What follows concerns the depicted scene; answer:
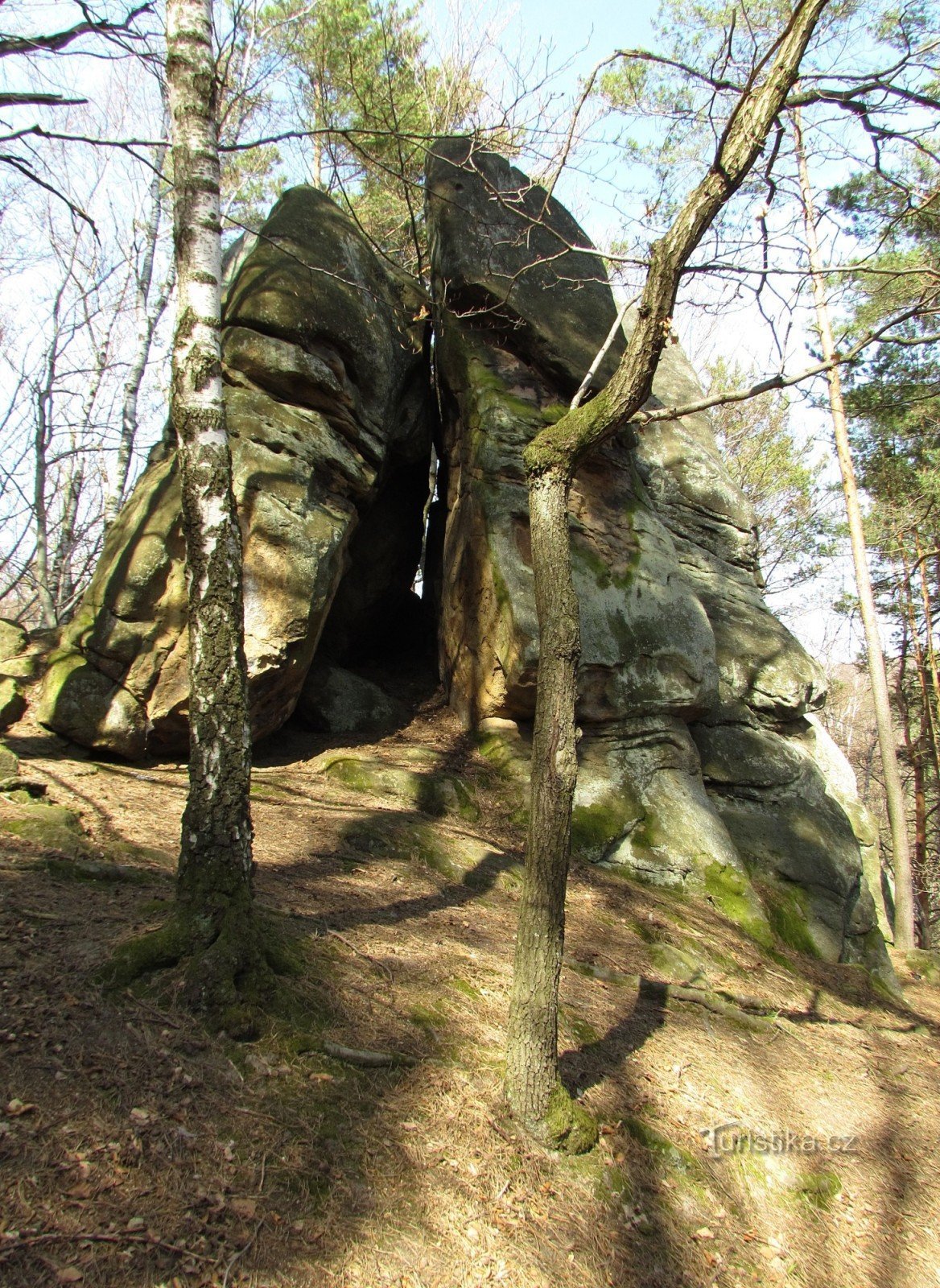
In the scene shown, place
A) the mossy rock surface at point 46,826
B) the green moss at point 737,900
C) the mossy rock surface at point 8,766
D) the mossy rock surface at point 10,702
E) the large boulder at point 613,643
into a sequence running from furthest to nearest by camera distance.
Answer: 1. the large boulder at point 613,643
2. the green moss at point 737,900
3. the mossy rock surface at point 10,702
4. the mossy rock surface at point 8,766
5. the mossy rock surface at point 46,826

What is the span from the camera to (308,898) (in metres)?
5.61

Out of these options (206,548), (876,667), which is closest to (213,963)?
(206,548)

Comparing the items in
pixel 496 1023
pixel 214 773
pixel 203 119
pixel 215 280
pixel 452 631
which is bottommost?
pixel 496 1023

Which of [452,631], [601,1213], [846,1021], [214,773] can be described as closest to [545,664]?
[214,773]

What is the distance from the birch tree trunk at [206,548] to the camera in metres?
3.90

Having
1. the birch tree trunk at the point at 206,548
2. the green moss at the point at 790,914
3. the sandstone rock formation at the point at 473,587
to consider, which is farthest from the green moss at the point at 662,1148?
the green moss at the point at 790,914

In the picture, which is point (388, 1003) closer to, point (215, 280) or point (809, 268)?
point (215, 280)

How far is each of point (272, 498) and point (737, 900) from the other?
686 cm

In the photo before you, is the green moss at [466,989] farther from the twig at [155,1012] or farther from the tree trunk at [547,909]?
the twig at [155,1012]

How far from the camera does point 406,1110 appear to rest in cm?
371

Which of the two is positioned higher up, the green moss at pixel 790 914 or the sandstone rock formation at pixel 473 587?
the sandstone rock formation at pixel 473 587

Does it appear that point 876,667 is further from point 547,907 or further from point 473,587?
point 547,907

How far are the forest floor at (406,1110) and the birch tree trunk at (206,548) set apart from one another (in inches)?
21.8

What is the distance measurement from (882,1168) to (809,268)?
541 centimetres
